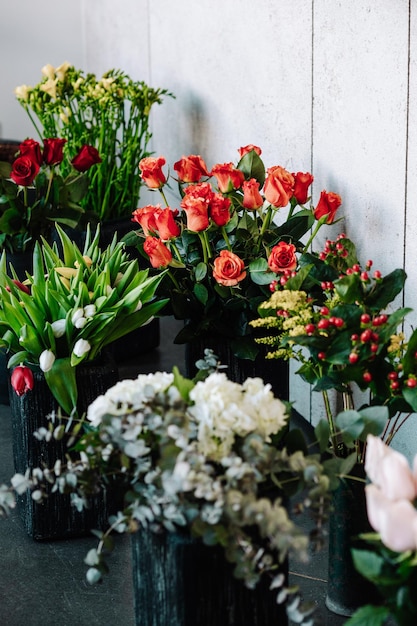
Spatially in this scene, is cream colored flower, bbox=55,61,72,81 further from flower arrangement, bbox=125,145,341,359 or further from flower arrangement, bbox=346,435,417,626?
flower arrangement, bbox=346,435,417,626

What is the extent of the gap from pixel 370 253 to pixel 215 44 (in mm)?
971

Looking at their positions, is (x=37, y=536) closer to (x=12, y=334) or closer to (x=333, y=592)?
(x=12, y=334)

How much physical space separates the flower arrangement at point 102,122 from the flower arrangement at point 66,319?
88 cm

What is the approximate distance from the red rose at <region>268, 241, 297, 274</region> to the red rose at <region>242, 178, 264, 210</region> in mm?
161

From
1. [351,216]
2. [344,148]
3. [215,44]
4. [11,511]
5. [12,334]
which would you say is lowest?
[11,511]

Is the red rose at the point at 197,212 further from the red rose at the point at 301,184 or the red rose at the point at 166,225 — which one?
the red rose at the point at 301,184

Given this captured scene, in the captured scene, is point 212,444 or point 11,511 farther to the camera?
point 11,511

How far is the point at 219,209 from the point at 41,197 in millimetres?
710

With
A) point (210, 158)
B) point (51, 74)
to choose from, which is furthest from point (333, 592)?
point (51, 74)

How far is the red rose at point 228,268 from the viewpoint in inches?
74.0

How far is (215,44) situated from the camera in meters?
2.64

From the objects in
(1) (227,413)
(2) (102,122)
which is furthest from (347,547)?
(2) (102,122)

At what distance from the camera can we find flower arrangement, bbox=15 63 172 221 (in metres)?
2.73

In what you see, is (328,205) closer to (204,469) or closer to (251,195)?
(251,195)
